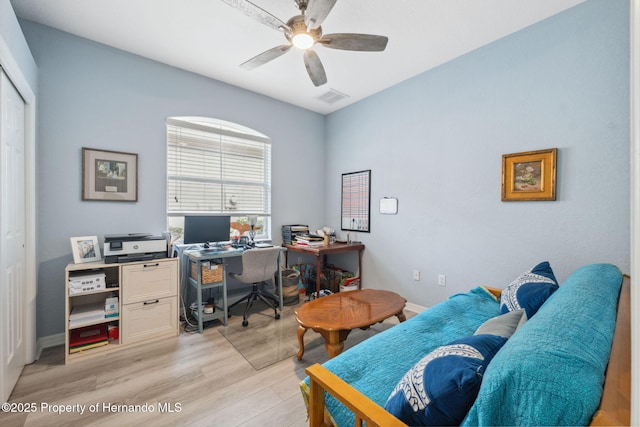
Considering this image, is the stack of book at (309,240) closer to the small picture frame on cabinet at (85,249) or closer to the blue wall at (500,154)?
the blue wall at (500,154)

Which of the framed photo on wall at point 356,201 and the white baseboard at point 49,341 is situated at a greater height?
the framed photo on wall at point 356,201

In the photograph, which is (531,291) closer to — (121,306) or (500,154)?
(500,154)

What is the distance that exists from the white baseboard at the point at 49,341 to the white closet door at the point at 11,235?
28 centimetres

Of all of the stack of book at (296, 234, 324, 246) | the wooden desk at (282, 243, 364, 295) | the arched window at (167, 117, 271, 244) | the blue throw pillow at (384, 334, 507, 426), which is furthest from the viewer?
the stack of book at (296, 234, 324, 246)

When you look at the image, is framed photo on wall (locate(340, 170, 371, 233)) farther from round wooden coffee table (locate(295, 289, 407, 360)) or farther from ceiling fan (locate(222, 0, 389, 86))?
ceiling fan (locate(222, 0, 389, 86))

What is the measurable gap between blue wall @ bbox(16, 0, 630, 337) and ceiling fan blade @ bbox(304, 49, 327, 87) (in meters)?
1.33

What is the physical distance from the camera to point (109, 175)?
2697mm

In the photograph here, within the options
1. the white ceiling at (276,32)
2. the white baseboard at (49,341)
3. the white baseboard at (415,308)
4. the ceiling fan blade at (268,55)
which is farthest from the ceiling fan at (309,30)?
the white baseboard at (49,341)

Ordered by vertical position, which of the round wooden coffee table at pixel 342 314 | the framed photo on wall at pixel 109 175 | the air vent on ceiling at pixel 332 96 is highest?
the air vent on ceiling at pixel 332 96

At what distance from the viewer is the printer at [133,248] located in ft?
7.84

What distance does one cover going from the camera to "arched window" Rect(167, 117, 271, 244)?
3188 mm

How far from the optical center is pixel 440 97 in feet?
9.89

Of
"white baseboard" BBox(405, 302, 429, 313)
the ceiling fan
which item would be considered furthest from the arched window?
"white baseboard" BBox(405, 302, 429, 313)

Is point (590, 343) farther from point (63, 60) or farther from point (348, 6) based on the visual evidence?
point (63, 60)
